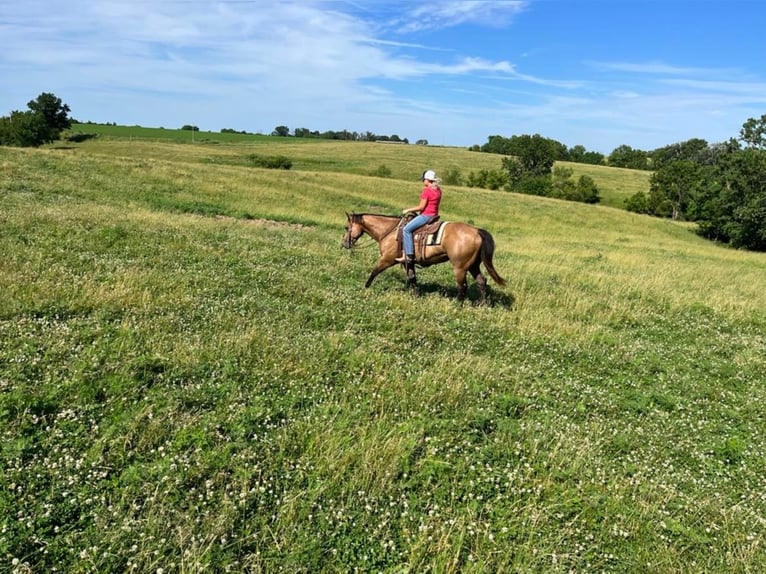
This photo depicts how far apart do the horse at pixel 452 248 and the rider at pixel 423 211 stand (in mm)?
212

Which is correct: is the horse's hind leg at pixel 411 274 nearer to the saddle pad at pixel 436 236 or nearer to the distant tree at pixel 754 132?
the saddle pad at pixel 436 236

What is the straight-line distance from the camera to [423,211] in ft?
39.3

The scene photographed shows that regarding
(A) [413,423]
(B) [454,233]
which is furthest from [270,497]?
(B) [454,233]

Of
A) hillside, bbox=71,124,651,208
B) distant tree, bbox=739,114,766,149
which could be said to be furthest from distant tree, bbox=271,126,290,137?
distant tree, bbox=739,114,766,149

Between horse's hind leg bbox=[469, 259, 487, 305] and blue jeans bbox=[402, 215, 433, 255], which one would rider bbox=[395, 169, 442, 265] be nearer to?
blue jeans bbox=[402, 215, 433, 255]

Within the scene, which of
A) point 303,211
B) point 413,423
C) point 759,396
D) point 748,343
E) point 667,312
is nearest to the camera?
point 413,423

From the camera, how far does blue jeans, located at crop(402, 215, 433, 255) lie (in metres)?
12.0

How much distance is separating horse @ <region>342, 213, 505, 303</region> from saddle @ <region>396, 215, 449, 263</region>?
0.03 m

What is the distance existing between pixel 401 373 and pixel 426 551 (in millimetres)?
3371

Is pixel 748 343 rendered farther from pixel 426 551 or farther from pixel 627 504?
pixel 426 551

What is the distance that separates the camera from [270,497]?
4.59 metres

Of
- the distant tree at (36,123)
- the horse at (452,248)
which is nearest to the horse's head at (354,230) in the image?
the horse at (452,248)

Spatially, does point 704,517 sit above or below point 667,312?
→ below

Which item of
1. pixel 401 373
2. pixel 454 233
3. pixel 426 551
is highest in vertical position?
pixel 454 233
